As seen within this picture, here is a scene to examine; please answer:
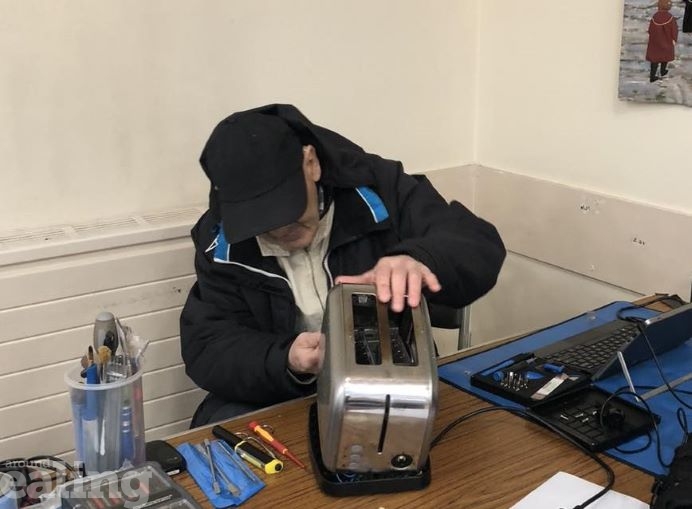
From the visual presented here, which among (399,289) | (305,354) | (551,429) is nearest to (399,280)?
(399,289)

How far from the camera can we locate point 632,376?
141 cm

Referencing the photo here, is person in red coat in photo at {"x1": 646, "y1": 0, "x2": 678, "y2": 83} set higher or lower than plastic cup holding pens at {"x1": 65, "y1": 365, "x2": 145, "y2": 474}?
higher

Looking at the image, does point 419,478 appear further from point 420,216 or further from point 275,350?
point 420,216

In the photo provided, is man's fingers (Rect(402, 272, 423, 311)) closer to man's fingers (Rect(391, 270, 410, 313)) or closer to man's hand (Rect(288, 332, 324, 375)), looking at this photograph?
man's fingers (Rect(391, 270, 410, 313))

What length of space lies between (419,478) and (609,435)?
32 centimetres

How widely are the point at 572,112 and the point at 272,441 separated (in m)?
1.34

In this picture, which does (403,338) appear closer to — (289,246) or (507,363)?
(507,363)

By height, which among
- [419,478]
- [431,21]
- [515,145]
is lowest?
[419,478]

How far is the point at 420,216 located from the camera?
1665 millimetres

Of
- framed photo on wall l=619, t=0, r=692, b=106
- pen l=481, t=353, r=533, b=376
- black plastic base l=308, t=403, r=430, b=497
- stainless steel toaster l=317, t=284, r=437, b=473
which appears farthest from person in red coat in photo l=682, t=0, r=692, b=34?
black plastic base l=308, t=403, r=430, b=497

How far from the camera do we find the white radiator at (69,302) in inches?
69.9

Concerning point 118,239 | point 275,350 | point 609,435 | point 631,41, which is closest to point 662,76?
point 631,41

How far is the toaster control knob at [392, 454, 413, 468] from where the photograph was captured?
3.47ft

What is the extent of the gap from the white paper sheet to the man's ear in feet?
2.46
